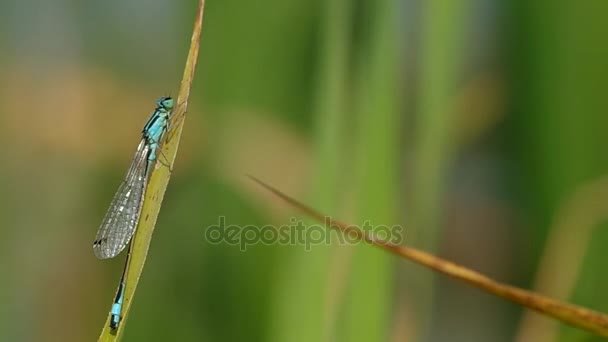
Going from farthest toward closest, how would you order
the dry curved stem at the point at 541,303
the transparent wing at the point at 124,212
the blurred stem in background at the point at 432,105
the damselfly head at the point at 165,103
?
1. the damselfly head at the point at 165,103
2. the transparent wing at the point at 124,212
3. the blurred stem in background at the point at 432,105
4. the dry curved stem at the point at 541,303

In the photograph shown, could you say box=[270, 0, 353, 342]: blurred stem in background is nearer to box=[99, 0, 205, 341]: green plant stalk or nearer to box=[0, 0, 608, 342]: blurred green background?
box=[0, 0, 608, 342]: blurred green background

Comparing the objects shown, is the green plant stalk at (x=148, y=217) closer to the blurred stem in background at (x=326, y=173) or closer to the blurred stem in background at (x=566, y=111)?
the blurred stem in background at (x=326, y=173)

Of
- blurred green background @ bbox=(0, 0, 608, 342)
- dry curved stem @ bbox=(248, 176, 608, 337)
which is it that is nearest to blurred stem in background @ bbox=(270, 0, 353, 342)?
blurred green background @ bbox=(0, 0, 608, 342)

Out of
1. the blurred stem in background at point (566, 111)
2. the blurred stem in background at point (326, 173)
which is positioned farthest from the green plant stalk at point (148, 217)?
the blurred stem in background at point (566, 111)

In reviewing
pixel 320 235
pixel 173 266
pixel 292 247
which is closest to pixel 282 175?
pixel 173 266

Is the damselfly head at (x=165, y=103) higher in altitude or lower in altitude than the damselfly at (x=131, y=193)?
higher

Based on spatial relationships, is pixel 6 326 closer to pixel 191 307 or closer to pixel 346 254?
pixel 191 307

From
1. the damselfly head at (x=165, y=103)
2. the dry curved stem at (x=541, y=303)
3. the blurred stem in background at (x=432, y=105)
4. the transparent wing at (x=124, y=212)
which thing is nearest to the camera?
the dry curved stem at (x=541, y=303)

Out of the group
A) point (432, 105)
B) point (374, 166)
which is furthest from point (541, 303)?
point (432, 105)
